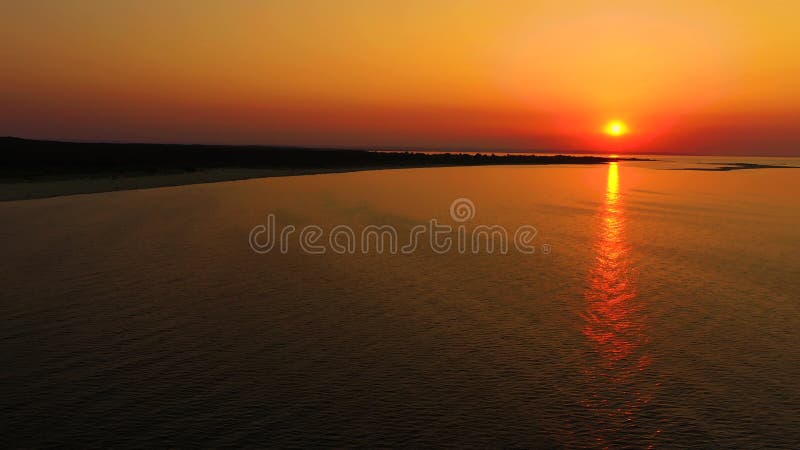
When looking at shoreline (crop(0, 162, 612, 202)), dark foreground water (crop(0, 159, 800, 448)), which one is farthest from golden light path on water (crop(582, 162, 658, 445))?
shoreline (crop(0, 162, 612, 202))

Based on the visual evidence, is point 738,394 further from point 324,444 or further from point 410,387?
point 324,444

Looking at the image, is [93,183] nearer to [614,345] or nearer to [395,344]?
[395,344]

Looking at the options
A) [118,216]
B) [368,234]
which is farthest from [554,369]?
[118,216]

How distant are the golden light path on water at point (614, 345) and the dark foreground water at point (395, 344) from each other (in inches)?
1.8

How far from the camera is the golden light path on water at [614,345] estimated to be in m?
8.84

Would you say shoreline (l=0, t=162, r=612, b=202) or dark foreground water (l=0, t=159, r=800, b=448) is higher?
shoreline (l=0, t=162, r=612, b=202)

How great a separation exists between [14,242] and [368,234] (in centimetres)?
1281

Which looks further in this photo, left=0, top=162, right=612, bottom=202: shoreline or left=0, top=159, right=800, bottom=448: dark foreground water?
left=0, top=162, right=612, bottom=202: shoreline

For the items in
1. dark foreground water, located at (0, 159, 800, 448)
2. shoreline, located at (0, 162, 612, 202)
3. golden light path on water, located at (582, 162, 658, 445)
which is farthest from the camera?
shoreline, located at (0, 162, 612, 202)

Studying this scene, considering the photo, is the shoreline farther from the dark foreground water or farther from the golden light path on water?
the golden light path on water

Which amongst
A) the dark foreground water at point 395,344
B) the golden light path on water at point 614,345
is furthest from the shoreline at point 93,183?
the golden light path on water at point 614,345

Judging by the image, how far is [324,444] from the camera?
7.66 meters

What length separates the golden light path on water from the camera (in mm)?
8836

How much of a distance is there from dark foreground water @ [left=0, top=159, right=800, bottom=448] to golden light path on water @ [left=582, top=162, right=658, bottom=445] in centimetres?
5
